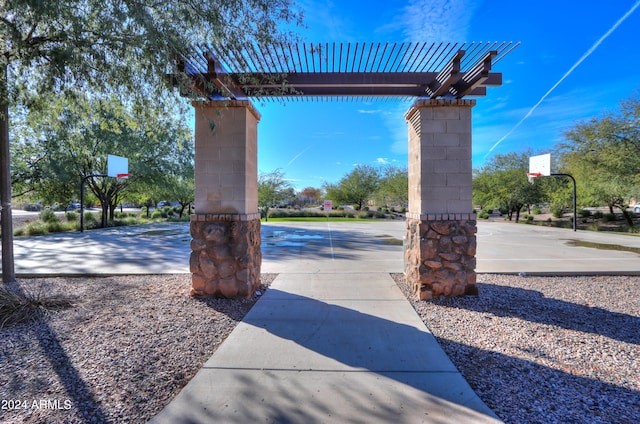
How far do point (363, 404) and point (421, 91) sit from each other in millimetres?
4711

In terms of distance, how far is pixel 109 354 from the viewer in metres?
2.90

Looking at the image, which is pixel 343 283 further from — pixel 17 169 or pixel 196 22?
pixel 17 169

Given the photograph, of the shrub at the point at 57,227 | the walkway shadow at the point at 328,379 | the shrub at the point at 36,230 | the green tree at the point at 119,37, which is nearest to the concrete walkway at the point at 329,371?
the walkway shadow at the point at 328,379

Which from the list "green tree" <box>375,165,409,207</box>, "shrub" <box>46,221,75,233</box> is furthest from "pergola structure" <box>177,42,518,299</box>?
"green tree" <box>375,165,409,207</box>

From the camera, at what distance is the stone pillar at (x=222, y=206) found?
455 centimetres

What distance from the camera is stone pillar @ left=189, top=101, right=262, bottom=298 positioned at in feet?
14.9

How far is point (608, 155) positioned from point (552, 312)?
65.5 ft

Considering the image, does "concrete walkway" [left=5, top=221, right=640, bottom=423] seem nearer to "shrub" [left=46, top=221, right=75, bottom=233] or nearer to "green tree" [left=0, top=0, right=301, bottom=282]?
"green tree" [left=0, top=0, right=301, bottom=282]

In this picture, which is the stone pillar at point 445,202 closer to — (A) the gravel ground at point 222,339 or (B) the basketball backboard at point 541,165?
(A) the gravel ground at point 222,339

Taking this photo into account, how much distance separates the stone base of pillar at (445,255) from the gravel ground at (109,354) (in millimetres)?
2771

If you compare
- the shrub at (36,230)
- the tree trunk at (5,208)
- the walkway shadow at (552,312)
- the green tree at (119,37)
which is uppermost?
the green tree at (119,37)

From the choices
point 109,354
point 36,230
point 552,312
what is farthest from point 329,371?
point 36,230

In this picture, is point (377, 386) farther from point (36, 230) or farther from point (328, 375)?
point (36, 230)

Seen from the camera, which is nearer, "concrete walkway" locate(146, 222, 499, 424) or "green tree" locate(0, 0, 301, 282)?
"concrete walkway" locate(146, 222, 499, 424)
